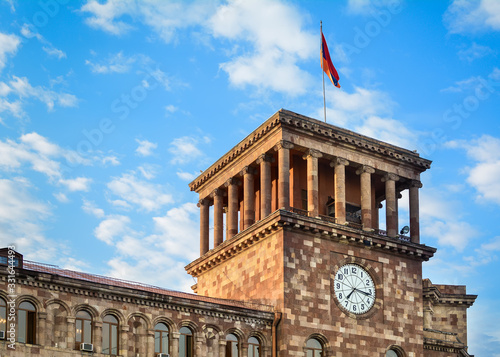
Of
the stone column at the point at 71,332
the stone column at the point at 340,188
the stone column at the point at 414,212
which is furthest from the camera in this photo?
the stone column at the point at 414,212

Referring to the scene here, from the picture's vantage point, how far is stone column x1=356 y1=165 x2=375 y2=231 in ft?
233

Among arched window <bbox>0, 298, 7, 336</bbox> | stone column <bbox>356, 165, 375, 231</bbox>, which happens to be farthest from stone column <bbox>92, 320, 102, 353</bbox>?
stone column <bbox>356, 165, 375, 231</bbox>

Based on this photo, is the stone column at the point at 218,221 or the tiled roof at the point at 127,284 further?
the stone column at the point at 218,221

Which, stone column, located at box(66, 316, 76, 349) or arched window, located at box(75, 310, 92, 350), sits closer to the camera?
stone column, located at box(66, 316, 76, 349)

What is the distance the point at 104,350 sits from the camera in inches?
2308

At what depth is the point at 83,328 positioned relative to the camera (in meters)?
58.2

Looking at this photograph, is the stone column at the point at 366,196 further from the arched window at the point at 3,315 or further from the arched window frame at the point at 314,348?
the arched window at the point at 3,315

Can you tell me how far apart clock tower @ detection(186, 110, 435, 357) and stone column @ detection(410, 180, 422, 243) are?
0.26 feet

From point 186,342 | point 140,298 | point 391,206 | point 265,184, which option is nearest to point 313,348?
point 186,342

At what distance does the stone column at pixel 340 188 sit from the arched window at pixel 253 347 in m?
11.1

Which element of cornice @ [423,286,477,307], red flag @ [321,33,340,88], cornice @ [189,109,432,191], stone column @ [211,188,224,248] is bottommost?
cornice @ [423,286,477,307]

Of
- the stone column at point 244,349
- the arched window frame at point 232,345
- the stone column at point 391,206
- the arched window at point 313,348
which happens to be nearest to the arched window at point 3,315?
the arched window frame at point 232,345

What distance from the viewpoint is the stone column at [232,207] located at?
245 feet

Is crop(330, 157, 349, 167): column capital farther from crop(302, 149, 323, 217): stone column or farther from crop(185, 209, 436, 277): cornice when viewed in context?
crop(185, 209, 436, 277): cornice
